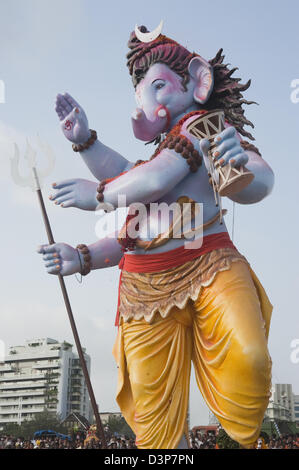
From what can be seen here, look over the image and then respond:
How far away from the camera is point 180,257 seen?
123 inches

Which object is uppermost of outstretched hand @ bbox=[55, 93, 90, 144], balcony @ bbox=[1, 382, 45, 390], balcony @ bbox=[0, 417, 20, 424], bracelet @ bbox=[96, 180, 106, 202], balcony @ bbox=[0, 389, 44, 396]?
outstretched hand @ bbox=[55, 93, 90, 144]

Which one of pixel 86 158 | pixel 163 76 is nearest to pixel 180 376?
pixel 86 158

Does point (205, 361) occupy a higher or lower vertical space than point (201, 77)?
lower

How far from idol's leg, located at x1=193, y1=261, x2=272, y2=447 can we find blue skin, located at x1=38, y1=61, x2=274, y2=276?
0.41 meters

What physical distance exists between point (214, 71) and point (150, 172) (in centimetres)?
93

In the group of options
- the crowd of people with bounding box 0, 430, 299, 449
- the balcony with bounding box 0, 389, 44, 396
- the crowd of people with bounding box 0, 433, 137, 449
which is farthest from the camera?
the balcony with bounding box 0, 389, 44, 396

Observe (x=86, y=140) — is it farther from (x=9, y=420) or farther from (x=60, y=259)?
(x=9, y=420)

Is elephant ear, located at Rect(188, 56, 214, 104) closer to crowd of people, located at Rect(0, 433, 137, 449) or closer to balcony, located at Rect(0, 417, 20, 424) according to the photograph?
crowd of people, located at Rect(0, 433, 137, 449)

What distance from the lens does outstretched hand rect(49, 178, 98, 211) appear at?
10.4ft

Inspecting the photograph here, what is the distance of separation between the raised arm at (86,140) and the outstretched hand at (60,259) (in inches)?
22.4

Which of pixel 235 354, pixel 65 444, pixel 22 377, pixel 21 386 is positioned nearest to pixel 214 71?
pixel 235 354

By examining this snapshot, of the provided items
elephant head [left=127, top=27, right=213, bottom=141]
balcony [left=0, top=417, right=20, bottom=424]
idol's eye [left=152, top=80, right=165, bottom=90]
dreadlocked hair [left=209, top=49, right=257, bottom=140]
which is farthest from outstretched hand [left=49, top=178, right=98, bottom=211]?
balcony [left=0, top=417, right=20, bottom=424]
